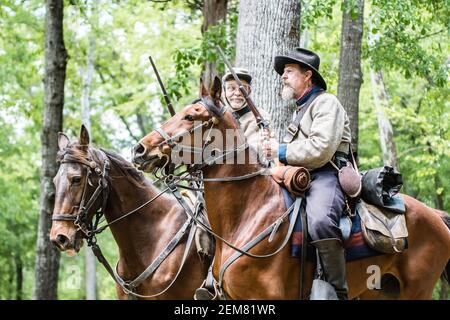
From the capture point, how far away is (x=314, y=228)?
6910 mm

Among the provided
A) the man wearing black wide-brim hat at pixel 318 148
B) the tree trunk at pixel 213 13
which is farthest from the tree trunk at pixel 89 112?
the man wearing black wide-brim hat at pixel 318 148

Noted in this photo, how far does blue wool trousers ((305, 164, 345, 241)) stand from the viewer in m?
6.88

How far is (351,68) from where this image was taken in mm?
14148

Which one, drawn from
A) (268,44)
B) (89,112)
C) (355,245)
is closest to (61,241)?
(355,245)

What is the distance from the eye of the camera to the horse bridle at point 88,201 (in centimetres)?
821

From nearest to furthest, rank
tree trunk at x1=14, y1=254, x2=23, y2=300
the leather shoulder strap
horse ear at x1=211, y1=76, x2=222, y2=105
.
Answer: horse ear at x1=211, y1=76, x2=222, y2=105, the leather shoulder strap, tree trunk at x1=14, y1=254, x2=23, y2=300

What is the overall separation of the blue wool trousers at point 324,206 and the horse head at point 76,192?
8.05ft

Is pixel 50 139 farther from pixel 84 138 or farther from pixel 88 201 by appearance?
pixel 88 201

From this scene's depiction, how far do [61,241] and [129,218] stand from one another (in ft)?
3.03

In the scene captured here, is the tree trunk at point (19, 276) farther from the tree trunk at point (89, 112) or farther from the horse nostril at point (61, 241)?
the horse nostril at point (61, 241)

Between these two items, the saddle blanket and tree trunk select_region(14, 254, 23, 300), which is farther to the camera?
Result: tree trunk select_region(14, 254, 23, 300)

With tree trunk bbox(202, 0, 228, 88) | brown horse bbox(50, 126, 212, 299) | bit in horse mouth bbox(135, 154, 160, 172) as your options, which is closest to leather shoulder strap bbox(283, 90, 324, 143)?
bit in horse mouth bbox(135, 154, 160, 172)

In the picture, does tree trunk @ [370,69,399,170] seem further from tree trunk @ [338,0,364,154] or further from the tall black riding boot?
the tall black riding boot

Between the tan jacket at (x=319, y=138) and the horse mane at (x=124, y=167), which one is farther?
the horse mane at (x=124, y=167)
